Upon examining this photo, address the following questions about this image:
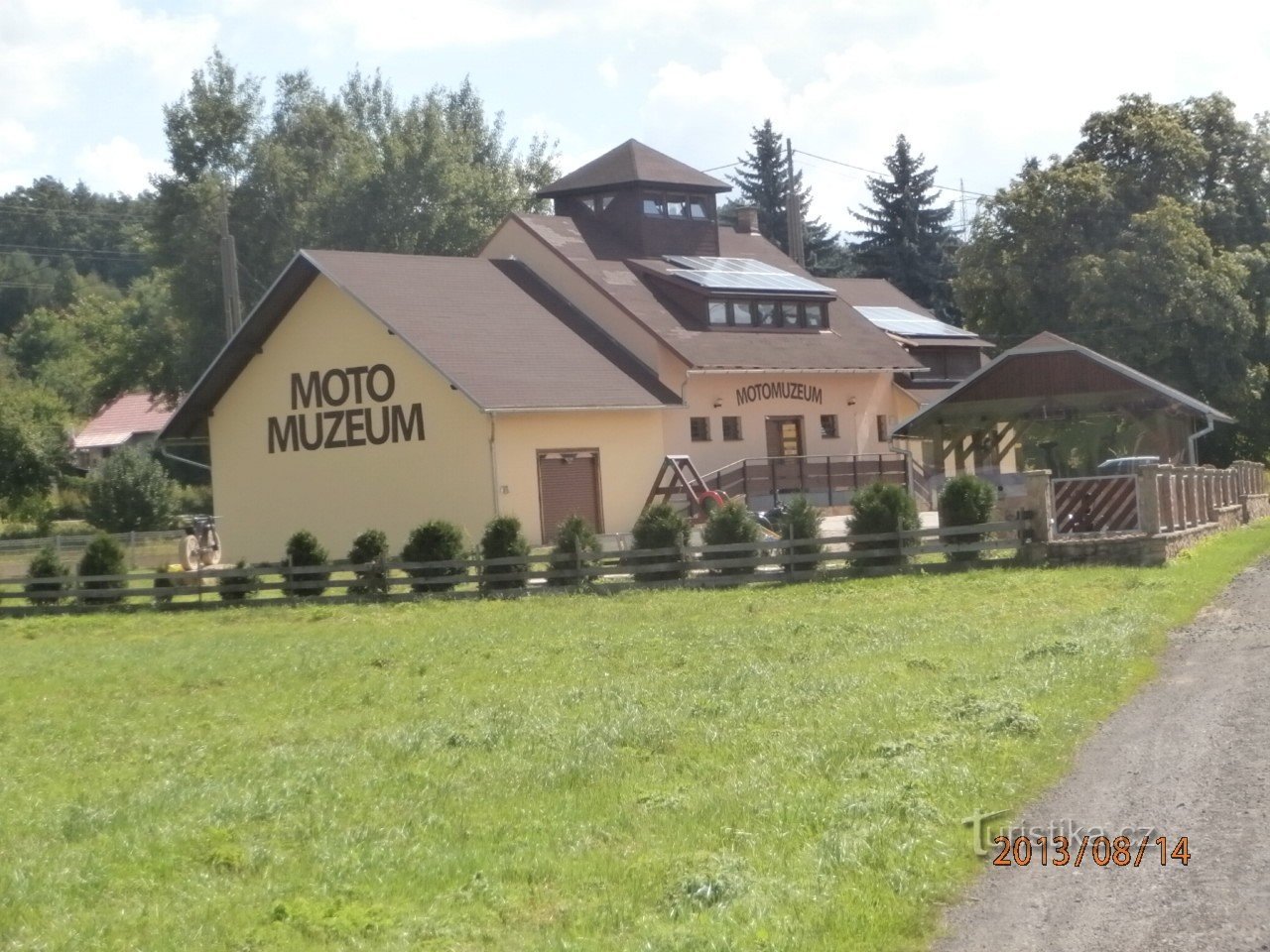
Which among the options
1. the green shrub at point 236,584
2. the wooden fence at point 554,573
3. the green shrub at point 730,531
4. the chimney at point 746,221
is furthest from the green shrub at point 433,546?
the chimney at point 746,221

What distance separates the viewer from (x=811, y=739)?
471 inches

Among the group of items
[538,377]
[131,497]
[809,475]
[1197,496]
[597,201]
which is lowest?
[1197,496]

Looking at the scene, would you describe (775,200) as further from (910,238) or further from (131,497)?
(131,497)

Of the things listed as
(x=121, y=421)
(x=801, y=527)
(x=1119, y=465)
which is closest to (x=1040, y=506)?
(x=801, y=527)

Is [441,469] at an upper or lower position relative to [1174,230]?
lower

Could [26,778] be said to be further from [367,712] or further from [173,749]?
[367,712]

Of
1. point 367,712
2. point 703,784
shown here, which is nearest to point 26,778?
point 367,712

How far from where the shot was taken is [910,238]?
280 feet

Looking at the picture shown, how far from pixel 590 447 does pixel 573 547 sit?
10.8 metres

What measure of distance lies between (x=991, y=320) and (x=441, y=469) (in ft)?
90.2

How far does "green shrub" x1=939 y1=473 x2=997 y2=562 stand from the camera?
28.2 metres

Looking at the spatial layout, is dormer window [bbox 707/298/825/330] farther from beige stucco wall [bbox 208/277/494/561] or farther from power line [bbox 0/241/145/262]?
power line [bbox 0/241/145/262]
